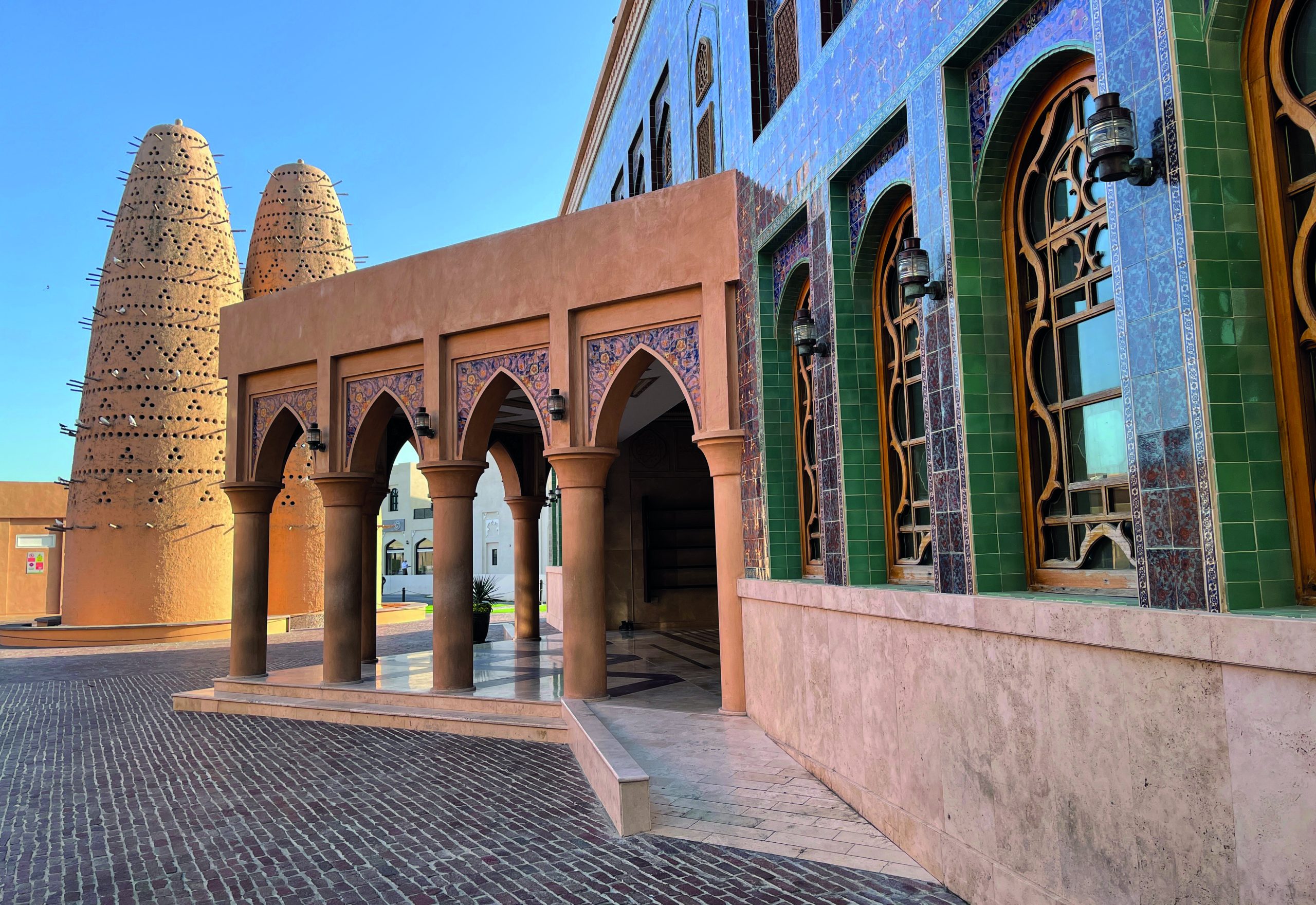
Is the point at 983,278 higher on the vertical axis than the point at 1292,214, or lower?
higher

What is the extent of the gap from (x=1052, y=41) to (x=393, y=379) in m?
8.62

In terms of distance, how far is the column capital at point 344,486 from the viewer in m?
11.5

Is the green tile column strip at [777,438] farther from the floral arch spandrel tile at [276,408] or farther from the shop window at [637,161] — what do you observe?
the shop window at [637,161]

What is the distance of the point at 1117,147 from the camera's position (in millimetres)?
3484

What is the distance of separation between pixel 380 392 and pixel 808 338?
620cm

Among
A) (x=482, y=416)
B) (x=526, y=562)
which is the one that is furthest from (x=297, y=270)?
(x=482, y=416)

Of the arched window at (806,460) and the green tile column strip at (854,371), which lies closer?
the green tile column strip at (854,371)

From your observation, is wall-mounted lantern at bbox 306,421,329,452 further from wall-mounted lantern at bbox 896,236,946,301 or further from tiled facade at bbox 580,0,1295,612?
wall-mounted lantern at bbox 896,236,946,301

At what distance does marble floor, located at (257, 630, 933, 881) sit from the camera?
17.7 ft

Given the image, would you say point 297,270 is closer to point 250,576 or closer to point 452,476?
point 250,576

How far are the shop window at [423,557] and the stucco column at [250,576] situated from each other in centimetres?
4454

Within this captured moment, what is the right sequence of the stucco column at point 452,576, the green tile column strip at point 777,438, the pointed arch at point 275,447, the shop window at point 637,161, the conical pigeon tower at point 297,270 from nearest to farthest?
the green tile column strip at point 777,438
the stucco column at point 452,576
the pointed arch at point 275,447
the shop window at point 637,161
the conical pigeon tower at point 297,270

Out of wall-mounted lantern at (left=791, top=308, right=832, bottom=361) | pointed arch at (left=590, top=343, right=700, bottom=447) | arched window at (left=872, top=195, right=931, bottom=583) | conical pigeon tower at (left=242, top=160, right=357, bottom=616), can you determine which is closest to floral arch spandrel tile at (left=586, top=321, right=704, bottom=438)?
pointed arch at (left=590, top=343, right=700, bottom=447)

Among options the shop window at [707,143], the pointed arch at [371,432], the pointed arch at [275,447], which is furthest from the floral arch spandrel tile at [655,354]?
the pointed arch at [275,447]
